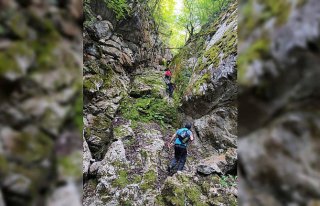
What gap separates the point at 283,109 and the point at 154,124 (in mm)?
10871

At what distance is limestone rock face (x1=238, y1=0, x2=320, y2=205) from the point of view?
6.42 feet

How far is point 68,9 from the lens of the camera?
2.31m

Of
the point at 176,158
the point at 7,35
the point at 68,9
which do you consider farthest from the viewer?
the point at 176,158

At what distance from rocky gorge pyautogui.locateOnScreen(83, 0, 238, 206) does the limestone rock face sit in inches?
224

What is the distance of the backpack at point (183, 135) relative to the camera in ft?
27.5

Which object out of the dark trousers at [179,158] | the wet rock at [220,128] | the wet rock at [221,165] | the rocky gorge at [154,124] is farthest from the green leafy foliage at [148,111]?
the wet rock at [221,165]

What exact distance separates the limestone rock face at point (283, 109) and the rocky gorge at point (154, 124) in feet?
18.7

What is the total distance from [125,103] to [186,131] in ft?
19.7

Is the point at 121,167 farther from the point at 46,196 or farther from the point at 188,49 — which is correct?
the point at 188,49

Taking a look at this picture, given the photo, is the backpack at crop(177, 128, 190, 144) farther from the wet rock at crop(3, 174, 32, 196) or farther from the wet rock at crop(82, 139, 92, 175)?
the wet rock at crop(3, 174, 32, 196)

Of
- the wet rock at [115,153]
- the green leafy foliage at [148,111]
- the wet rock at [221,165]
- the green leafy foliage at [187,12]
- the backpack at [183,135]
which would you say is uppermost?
the green leafy foliage at [187,12]

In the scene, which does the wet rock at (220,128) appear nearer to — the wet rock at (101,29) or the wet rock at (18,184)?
the wet rock at (101,29)

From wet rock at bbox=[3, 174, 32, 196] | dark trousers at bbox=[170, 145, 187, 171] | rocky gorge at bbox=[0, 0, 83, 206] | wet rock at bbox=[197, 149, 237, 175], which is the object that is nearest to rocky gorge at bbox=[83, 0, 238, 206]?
wet rock at bbox=[197, 149, 237, 175]

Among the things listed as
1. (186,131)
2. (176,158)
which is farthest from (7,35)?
(176,158)
